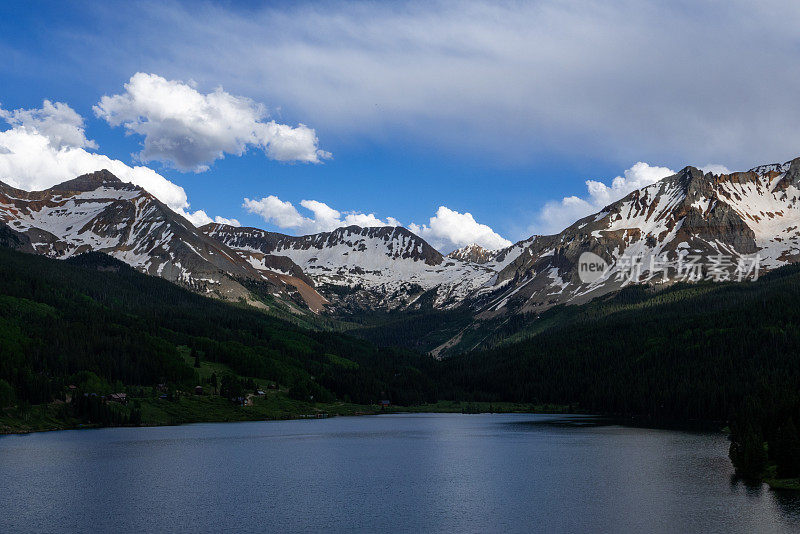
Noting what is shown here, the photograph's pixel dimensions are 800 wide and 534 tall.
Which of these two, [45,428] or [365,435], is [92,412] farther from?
[365,435]

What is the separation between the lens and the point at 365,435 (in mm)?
182625

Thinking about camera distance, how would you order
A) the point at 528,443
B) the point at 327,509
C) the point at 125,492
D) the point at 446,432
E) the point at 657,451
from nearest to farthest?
the point at 327,509, the point at 125,492, the point at 657,451, the point at 528,443, the point at 446,432

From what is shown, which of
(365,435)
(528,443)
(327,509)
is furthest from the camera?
(365,435)

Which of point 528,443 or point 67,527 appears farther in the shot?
point 528,443

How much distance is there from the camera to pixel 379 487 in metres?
103

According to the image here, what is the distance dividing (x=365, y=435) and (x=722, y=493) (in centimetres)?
10574

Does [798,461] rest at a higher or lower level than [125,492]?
higher

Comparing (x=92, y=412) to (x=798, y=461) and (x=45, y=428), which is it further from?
(x=798, y=461)

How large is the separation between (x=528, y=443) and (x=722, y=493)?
70910 millimetres

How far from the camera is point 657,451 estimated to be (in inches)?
5477

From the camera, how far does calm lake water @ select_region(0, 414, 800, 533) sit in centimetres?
7875

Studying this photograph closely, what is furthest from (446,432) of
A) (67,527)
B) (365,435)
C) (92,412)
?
(67,527)

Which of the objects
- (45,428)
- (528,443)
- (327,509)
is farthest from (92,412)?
(327,509)

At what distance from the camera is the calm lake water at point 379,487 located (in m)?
78.8
